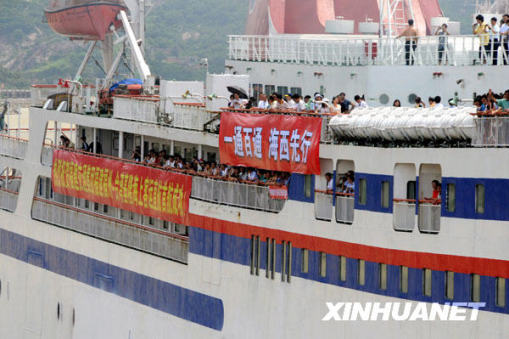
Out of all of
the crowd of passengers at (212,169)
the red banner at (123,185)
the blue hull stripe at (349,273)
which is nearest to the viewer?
the blue hull stripe at (349,273)

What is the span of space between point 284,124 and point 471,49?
6.84 metres

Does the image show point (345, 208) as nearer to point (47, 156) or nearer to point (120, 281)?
point (120, 281)

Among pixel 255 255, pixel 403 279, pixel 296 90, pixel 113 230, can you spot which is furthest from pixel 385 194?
pixel 113 230

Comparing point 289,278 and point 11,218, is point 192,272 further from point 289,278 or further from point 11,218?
point 11,218

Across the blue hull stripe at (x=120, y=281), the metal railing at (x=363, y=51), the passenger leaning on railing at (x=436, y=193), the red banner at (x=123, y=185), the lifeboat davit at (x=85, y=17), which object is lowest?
the blue hull stripe at (x=120, y=281)

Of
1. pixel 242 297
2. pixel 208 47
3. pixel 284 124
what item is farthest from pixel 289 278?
pixel 208 47

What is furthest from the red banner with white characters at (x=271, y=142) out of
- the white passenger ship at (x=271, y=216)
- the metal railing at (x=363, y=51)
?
the metal railing at (x=363, y=51)

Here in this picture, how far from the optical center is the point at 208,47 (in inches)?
5037

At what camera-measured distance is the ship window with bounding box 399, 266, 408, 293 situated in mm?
27203

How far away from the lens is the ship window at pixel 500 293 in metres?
25.6

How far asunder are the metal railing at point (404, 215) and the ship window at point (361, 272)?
136 centimetres

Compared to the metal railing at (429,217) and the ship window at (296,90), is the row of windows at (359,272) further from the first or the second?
the ship window at (296,90)

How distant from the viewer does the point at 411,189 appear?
90.1ft

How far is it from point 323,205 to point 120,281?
972 centimetres
